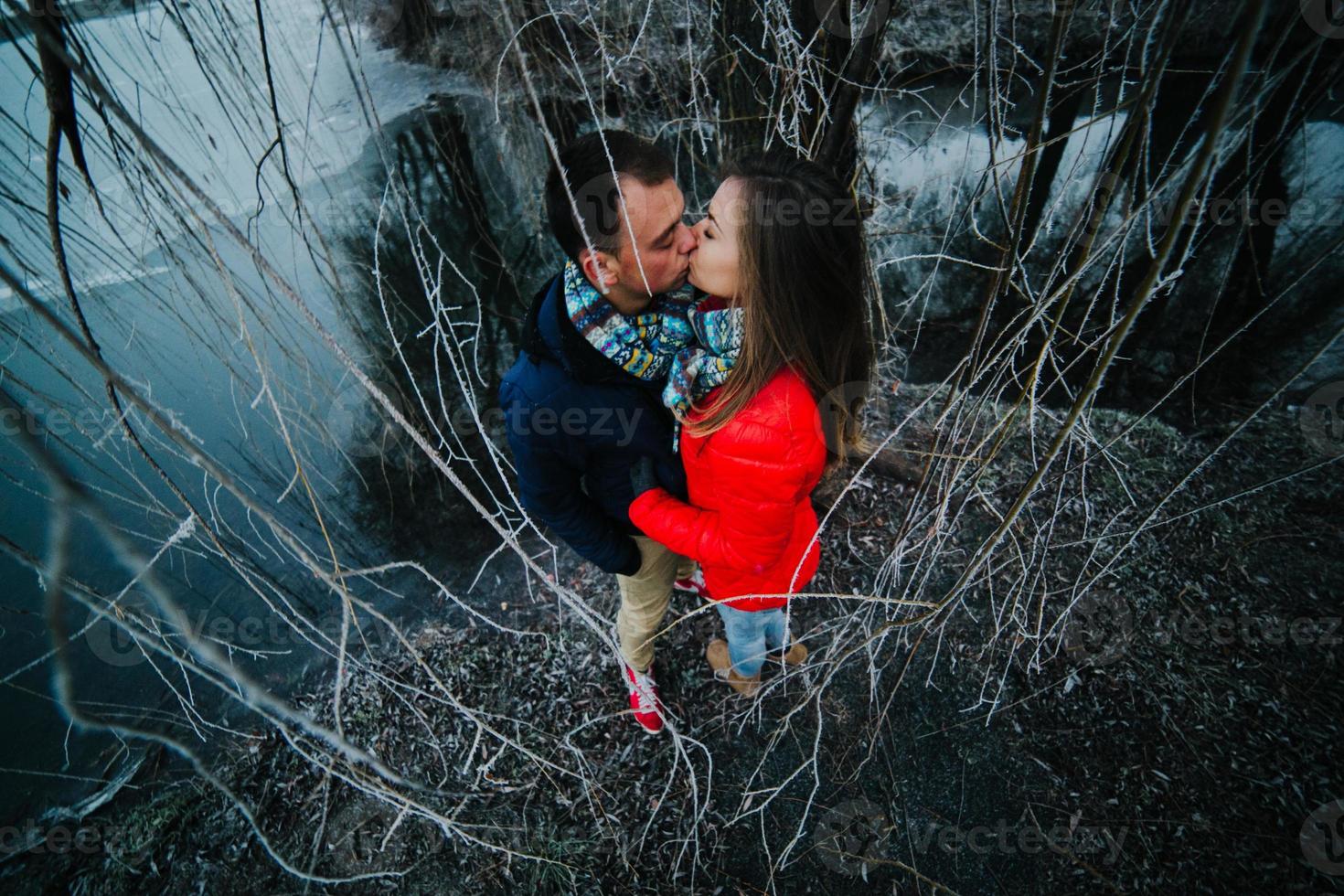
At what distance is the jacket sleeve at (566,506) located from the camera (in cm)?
156

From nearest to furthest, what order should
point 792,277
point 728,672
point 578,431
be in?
point 792,277 → point 578,431 → point 728,672

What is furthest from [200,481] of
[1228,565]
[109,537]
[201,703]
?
[1228,565]

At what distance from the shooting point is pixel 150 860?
6.79 feet

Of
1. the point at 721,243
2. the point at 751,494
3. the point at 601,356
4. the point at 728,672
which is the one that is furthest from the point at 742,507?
the point at 728,672

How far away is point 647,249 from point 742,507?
2.12 ft

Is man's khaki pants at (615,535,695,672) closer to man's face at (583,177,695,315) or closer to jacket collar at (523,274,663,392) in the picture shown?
jacket collar at (523,274,663,392)

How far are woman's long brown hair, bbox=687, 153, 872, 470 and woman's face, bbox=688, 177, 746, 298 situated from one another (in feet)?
0.06

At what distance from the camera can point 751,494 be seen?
1432mm

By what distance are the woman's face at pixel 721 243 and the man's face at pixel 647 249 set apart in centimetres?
3

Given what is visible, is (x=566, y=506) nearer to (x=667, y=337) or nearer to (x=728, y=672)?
(x=667, y=337)

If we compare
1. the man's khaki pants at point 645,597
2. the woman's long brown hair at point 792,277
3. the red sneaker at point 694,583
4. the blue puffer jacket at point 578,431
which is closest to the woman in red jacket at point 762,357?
the woman's long brown hair at point 792,277

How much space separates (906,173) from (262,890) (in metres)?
5.89

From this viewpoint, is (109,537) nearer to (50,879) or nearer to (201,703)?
(50,879)

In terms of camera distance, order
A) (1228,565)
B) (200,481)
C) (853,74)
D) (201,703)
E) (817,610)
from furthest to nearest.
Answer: (200,481)
(201,703)
(817,610)
(1228,565)
(853,74)
